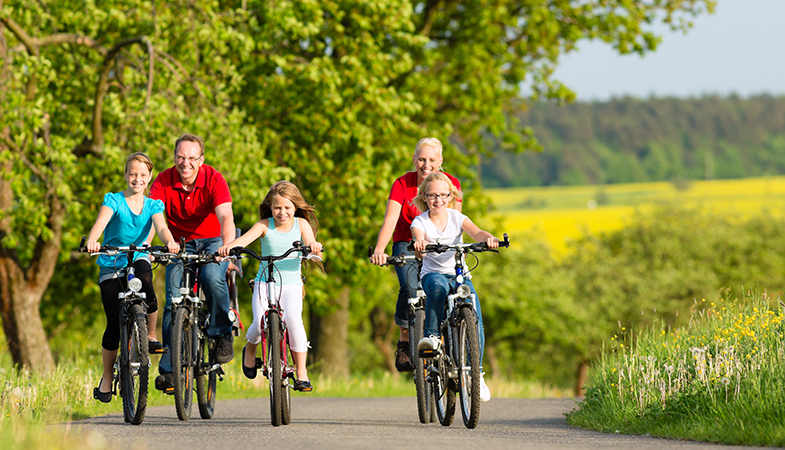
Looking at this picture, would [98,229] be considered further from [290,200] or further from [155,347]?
[290,200]

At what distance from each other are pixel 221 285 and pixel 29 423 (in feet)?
6.45

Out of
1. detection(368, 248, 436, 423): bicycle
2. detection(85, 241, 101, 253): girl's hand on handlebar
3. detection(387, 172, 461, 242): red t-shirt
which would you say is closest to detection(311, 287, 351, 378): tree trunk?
detection(387, 172, 461, 242): red t-shirt

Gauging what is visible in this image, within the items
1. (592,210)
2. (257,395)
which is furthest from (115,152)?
(592,210)

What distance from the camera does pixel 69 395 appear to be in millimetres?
7934

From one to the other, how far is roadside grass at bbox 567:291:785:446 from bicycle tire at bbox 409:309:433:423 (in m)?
1.25

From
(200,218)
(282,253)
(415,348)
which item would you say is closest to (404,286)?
(415,348)

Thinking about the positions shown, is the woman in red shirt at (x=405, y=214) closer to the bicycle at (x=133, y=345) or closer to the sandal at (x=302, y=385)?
the sandal at (x=302, y=385)

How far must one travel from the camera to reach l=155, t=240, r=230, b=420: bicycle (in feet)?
22.0

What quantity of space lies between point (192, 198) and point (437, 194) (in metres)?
2.03

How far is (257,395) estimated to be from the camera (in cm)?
1103

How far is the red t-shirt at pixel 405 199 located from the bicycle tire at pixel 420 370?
922 millimetres

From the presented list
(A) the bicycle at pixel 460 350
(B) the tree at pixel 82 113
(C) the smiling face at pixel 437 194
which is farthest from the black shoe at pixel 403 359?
(B) the tree at pixel 82 113

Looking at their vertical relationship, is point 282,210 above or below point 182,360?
above

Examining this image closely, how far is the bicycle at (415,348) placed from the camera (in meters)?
7.02
